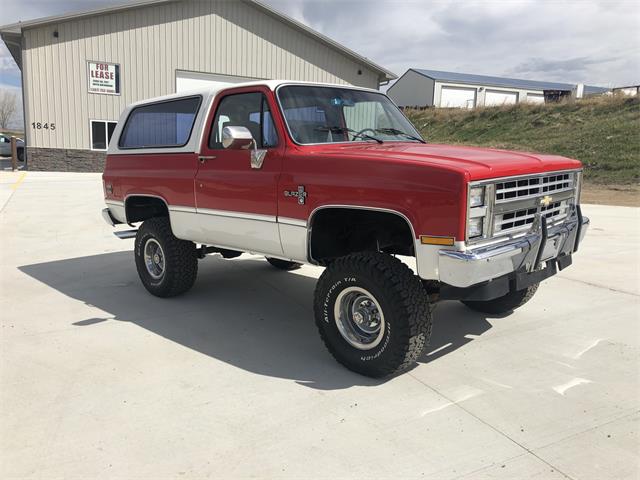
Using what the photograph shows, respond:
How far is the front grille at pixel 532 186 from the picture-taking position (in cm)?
345

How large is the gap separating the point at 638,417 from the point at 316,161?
8.62 feet

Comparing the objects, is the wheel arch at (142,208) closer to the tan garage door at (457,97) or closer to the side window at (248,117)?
the side window at (248,117)

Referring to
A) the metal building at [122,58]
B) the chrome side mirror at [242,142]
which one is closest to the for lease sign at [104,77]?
the metal building at [122,58]

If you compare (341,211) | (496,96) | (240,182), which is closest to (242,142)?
(240,182)

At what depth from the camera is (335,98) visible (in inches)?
185

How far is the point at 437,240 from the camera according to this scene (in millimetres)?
3262

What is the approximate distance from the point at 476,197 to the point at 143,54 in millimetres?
22408

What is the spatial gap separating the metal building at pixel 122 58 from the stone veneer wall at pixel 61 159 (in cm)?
4

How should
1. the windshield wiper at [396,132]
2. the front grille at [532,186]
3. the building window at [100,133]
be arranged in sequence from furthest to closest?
the building window at [100,133]
the windshield wiper at [396,132]
the front grille at [532,186]

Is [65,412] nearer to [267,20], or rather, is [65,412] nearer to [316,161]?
[316,161]

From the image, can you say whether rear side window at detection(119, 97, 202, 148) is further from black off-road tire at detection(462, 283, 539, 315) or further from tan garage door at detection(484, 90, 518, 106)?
tan garage door at detection(484, 90, 518, 106)

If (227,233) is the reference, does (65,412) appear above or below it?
below

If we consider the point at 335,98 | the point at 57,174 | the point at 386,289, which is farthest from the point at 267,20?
the point at 386,289

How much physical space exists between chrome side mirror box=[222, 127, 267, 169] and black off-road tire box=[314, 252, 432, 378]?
108 cm
